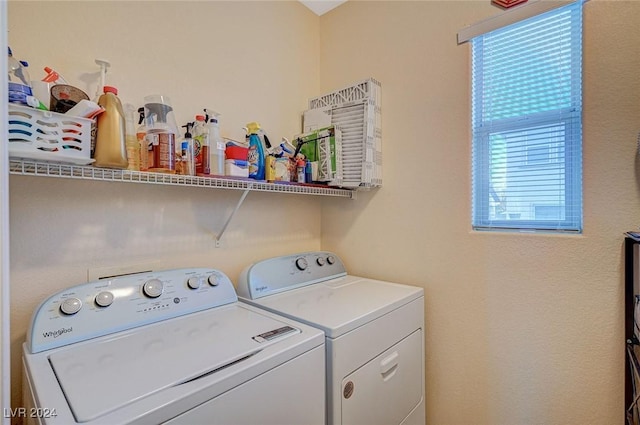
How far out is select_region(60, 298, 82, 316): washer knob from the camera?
942 millimetres

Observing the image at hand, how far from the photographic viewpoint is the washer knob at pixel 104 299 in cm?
101

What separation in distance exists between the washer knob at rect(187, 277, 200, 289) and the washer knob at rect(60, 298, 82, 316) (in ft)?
1.15

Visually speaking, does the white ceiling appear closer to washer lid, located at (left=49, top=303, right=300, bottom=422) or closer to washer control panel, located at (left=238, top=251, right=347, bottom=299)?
washer control panel, located at (left=238, top=251, right=347, bottom=299)

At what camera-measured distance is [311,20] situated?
213cm

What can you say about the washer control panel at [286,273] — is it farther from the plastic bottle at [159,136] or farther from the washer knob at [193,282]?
the plastic bottle at [159,136]

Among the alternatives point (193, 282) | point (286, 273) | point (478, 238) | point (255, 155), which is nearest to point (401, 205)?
point (478, 238)

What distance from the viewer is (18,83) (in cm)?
85

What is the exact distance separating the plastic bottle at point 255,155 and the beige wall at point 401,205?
0.21 m

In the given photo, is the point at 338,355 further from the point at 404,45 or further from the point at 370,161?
the point at 404,45

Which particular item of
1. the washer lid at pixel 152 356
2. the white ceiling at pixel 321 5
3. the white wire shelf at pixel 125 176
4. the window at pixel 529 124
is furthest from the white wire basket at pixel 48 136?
the white ceiling at pixel 321 5


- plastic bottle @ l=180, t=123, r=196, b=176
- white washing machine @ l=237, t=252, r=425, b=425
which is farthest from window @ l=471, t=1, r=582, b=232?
plastic bottle @ l=180, t=123, r=196, b=176

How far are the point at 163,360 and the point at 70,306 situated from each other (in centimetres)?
39

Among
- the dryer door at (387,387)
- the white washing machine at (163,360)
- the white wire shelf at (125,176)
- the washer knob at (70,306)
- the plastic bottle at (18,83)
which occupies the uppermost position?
the plastic bottle at (18,83)

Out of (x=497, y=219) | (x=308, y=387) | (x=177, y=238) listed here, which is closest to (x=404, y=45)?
(x=497, y=219)
